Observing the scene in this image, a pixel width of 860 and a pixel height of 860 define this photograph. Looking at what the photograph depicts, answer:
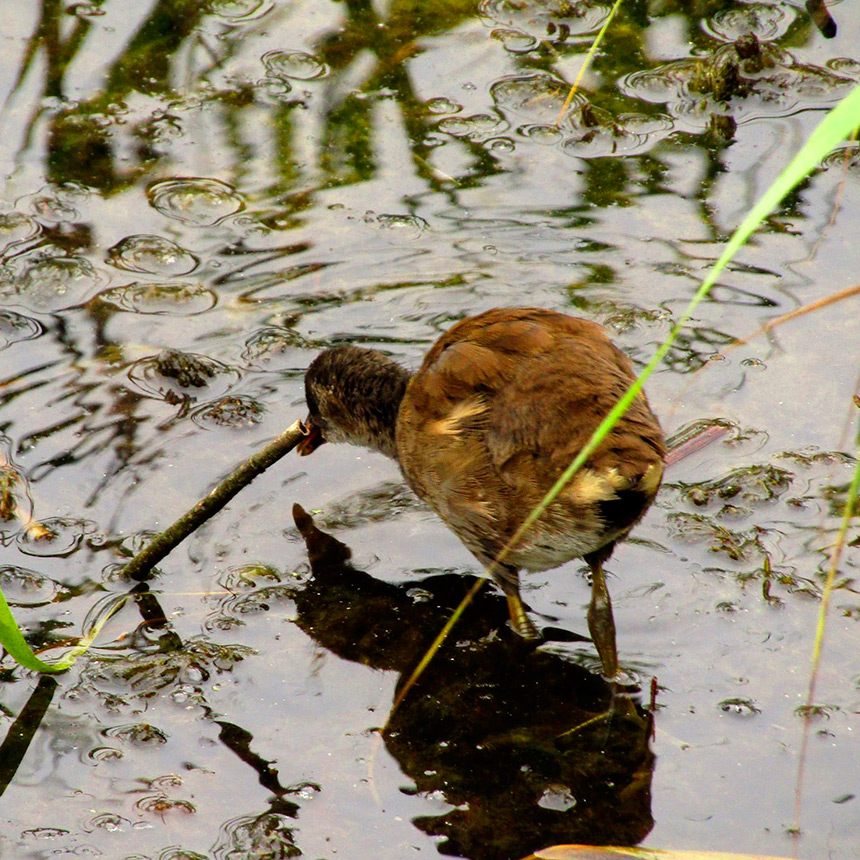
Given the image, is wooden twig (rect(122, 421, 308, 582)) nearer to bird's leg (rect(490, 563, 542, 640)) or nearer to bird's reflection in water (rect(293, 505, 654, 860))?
bird's reflection in water (rect(293, 505, 654, 860))

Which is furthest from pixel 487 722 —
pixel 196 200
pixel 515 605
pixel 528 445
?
pixel 196 200

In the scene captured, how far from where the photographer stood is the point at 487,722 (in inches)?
165

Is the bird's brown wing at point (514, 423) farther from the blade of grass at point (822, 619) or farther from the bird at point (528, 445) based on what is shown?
the blade of grass at point (822, 619)

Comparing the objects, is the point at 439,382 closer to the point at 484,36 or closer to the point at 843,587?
the point at 843,587

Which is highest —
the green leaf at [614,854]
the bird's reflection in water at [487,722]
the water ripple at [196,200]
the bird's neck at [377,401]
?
the water ripple at [196,200]

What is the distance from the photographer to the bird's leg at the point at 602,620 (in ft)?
14.0

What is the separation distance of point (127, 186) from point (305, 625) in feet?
9.90

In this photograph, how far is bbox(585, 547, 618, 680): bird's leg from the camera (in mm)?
4270

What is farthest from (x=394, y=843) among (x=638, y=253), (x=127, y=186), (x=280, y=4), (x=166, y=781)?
(x=280, y=4)

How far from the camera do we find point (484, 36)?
290 inches

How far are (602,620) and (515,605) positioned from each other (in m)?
0.37

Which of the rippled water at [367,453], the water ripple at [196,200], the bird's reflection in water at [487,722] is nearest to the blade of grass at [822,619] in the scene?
the rippled water at [367,453]

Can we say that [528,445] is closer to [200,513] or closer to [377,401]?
[377,401]

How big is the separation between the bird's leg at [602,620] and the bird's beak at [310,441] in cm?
139
